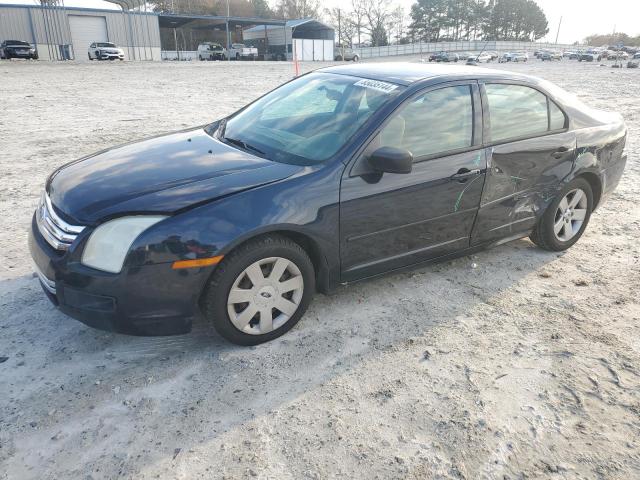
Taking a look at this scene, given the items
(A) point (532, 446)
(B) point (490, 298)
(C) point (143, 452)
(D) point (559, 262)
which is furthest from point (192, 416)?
(D) point (559, 262)

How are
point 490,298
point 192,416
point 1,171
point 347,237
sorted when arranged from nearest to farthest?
point 192,416
point 347,237
point 490,298
point 1,171

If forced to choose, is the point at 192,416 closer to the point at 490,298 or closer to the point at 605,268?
the point at 490,298

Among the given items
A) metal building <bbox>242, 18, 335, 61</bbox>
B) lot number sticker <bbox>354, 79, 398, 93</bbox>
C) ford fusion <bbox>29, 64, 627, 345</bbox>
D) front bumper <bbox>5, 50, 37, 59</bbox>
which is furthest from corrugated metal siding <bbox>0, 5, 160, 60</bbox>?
lot number sticker <bbox>354, 79, 398, 93</bbox>

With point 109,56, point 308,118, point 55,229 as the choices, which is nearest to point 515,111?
point 308,118

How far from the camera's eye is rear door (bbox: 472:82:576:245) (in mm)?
3910

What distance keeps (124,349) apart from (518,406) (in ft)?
7.61

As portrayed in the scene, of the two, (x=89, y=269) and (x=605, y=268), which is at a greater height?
(x=89, y=269)

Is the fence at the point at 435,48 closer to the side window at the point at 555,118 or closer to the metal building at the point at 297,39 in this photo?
the metal building at the point at 297,39

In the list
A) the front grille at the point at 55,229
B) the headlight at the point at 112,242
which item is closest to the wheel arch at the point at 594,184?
the headlight at the point at 112,242

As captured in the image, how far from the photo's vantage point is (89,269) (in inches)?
107

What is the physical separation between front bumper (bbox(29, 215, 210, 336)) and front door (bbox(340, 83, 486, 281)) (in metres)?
1.07

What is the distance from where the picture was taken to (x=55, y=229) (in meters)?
2.91

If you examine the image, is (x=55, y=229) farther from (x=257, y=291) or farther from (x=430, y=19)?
(x=430, y=19)

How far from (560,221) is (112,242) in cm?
380
